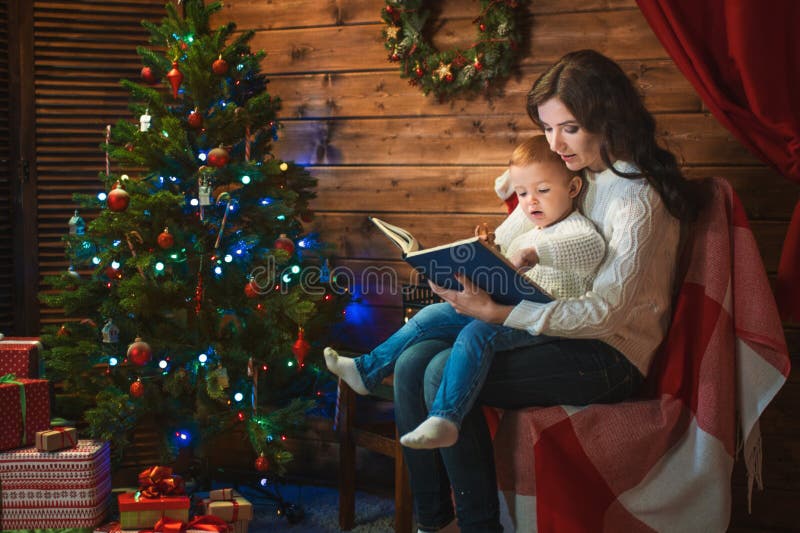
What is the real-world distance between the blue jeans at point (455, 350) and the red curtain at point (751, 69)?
0.88 metres

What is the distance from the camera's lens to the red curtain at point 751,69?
230cm

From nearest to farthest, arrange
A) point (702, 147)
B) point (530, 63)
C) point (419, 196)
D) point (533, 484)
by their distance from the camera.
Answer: point (533, 484)
point (702, 147)
point (530, 63)
point (419, 196)

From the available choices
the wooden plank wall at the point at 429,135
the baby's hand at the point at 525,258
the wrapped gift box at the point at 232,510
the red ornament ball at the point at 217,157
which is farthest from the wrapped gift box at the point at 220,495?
the baby's hand at the point at 525,258

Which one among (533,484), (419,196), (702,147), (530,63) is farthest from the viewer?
(419,196)

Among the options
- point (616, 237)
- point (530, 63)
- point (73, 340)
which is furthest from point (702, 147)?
point (73, 340)

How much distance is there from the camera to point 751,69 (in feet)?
7.59

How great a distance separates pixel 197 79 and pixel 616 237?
1445 mm

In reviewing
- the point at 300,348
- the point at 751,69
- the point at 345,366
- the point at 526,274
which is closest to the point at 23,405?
the point at 300,348

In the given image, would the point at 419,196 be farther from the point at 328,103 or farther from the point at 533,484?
the point at 533,484

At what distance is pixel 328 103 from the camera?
10.5ft

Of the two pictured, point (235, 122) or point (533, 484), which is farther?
point (235, 122)

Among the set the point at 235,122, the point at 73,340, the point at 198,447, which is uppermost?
the point at 235,122

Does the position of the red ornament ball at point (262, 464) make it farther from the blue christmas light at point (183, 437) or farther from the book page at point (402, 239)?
the book page at point (402, 239)

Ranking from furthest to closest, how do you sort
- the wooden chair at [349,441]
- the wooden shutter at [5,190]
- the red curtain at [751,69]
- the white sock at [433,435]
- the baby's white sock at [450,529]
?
the wooden shutter at [5,190] < the wooden chair at [349,441] < the red curtain at [751,69] < the baby's white sock at [450,529] < the white sock at [433,435]
